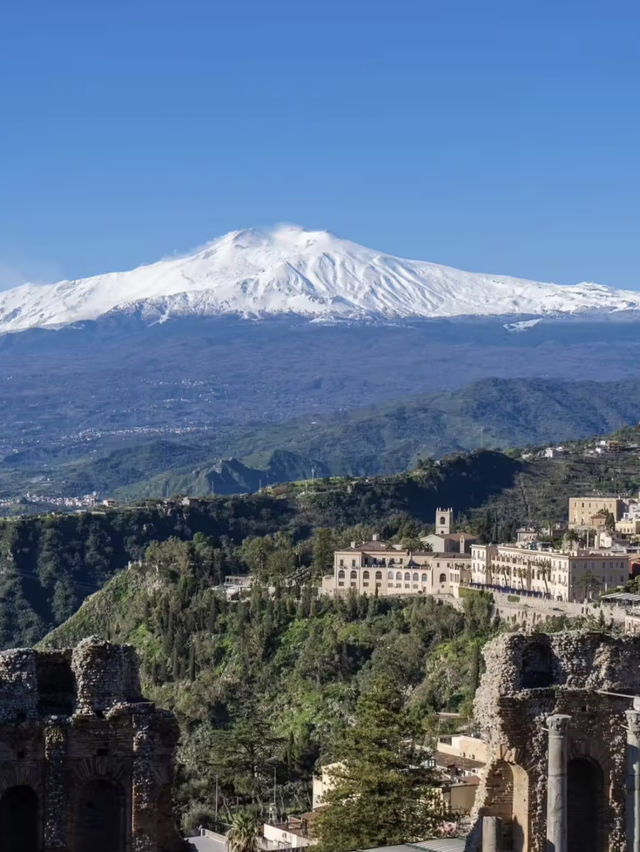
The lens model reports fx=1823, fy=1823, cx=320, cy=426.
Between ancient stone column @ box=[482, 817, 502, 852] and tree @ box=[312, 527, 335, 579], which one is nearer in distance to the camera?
ancient stone column @ box=[482, 817, 502, 852]

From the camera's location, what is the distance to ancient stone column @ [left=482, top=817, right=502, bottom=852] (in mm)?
20859

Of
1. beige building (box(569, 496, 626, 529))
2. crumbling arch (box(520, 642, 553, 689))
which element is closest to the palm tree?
crumbling arch (box(520, 642, 553, 689))

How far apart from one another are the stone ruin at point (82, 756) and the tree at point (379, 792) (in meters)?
8.06

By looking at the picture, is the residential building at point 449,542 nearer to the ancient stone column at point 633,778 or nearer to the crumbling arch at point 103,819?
the ancient stone column at point 633,778

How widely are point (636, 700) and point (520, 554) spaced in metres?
65.4

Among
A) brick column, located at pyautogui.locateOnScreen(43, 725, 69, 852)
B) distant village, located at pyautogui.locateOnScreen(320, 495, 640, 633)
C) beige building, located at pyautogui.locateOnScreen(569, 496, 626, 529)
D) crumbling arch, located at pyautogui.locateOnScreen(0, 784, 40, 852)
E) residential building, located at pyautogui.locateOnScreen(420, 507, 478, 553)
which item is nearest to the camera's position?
brick column, located at pyautogui.locateOnScreen(43, 725, 69, 852)

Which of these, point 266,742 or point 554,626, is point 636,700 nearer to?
point 266,742

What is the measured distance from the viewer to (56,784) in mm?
19453

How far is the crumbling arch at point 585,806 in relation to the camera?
21.7 metres

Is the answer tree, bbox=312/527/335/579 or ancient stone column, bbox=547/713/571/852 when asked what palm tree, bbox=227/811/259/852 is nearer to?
ancient stone column, bbox=547/713/571/852

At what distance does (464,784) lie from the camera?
39406mm

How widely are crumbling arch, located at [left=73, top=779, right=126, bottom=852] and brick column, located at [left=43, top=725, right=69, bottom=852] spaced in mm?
405

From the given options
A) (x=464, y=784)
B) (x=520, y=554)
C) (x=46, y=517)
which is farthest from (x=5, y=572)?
(x=464, y=784)

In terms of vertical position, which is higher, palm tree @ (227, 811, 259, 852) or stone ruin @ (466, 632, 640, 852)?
stone ruin @ (466, 632, 640, 852)
